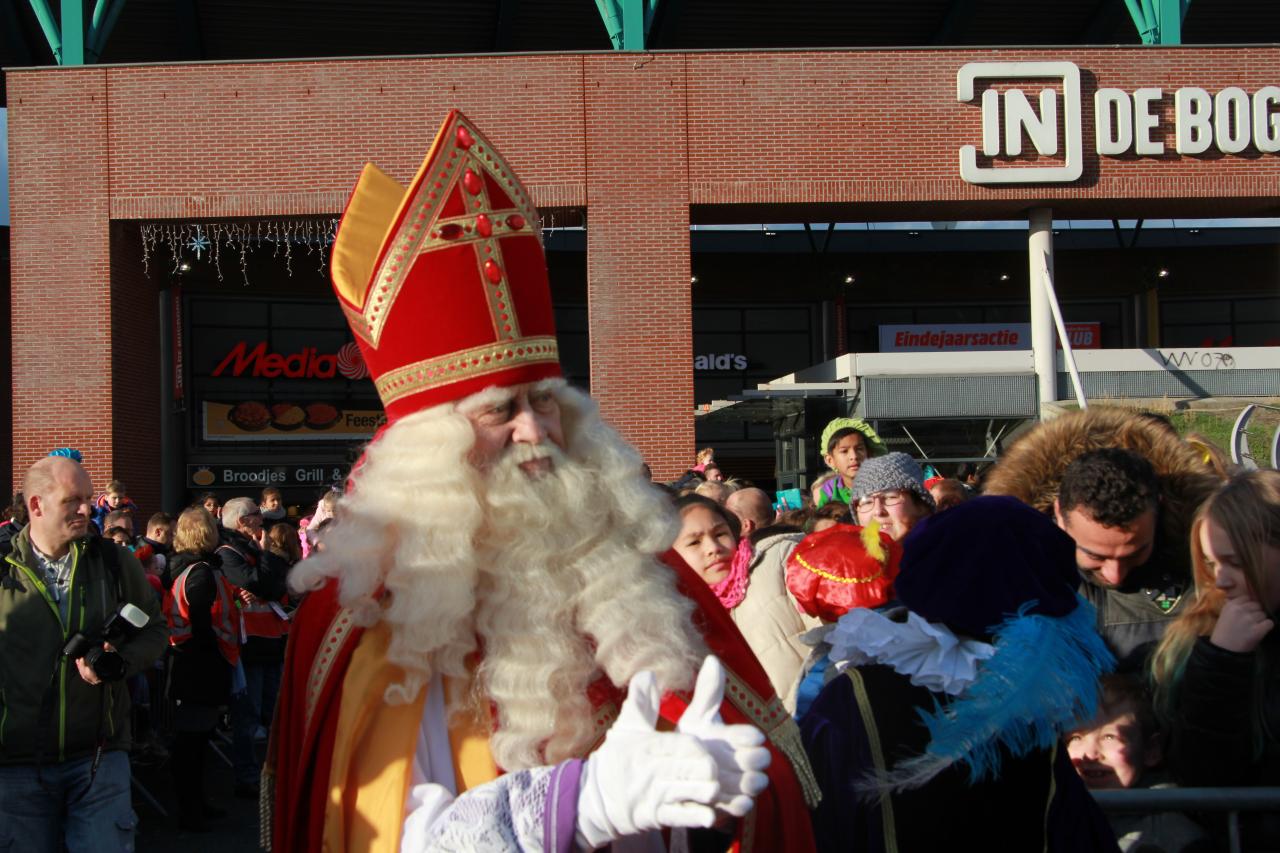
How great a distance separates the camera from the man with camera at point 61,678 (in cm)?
463

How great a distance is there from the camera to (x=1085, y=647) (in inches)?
96.7

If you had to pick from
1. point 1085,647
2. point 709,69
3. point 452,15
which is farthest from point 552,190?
point 1085,647

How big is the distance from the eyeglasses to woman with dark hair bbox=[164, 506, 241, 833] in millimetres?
4348

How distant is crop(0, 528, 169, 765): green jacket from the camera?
464cm

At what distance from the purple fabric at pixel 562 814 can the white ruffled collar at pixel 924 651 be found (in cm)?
80

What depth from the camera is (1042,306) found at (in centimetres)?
1752

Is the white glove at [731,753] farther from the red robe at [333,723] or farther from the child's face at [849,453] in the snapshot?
the child's face at [849,453]

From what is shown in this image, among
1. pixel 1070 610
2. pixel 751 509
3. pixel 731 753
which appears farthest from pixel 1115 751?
pixel 751 509

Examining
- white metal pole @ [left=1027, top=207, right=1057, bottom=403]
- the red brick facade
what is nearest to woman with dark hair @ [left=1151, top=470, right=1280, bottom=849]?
the red brick facade

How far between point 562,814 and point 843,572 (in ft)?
6.63

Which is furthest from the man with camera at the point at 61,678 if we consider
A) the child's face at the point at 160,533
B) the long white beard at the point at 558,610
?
the child's face at the point at 160,533

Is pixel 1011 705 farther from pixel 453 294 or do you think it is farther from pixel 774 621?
pixel 774 621

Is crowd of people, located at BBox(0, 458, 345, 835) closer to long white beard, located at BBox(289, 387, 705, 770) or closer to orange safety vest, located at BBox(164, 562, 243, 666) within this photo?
orange safety vest, located at BBox(164, 562, 243, 666)

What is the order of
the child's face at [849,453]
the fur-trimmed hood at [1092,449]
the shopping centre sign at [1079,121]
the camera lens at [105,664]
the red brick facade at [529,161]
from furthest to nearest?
the shopping centre sign at [1079,121] → the red brick facade at [529,161] → the child's face at [849,453] → the camera lens at [105,664] → the fur-trimmed hood at [1092,449]
